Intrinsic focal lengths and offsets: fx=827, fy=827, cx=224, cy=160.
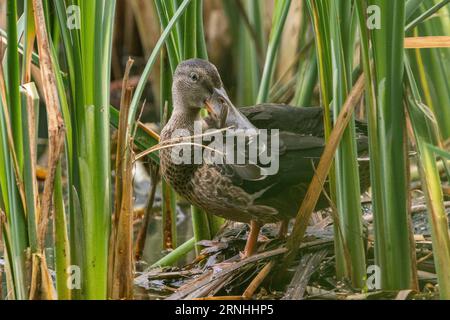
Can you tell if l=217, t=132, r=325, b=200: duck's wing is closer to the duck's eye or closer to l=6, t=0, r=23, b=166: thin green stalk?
the duck's eye

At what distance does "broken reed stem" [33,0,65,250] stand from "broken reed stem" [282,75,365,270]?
0.81 m

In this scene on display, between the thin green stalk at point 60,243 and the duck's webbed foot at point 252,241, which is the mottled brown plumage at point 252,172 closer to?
the duck's webbed foot at point 252,241

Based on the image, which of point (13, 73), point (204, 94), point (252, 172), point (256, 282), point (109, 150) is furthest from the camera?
point (204, 94)

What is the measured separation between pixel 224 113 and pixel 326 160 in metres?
0.78

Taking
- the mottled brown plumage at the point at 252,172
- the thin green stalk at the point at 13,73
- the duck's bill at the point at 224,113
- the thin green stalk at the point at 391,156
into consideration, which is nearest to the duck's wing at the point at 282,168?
the mottled brown plumage at the point at 252,172

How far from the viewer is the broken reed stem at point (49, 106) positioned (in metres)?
2.36

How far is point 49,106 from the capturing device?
7.82 feet

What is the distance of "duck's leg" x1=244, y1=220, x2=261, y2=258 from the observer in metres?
3.26

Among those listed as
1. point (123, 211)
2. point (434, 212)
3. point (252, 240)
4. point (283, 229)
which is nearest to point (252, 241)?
point (252, 240)

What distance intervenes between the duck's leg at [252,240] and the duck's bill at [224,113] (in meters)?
0.41

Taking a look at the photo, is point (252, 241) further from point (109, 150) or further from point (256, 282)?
point (109, 150)

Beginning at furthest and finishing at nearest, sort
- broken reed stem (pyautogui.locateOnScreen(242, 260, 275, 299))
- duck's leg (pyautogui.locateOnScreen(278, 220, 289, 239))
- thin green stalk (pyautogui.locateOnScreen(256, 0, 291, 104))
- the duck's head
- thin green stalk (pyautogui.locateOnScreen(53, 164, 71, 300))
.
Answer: duck's leg (pyautogui.locateOnScreen(278, 220, 289, 239)), the duck's head, thin green stalk (pyautogui.locateOnScreen(256, 0, 291, 104)), broken reed stem (pyautogui.locateOnScreen(242, 260, 275, 299)), thin green stalk (pyautogui.locateOnScreen(53, 164, 71, 300))

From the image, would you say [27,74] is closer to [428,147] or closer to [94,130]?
[94,130]

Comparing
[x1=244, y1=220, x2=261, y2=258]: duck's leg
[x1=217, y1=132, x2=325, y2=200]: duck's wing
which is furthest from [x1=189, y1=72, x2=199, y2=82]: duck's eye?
[x1=244, y1=220, x2=261, y2=258]: duck's leg
